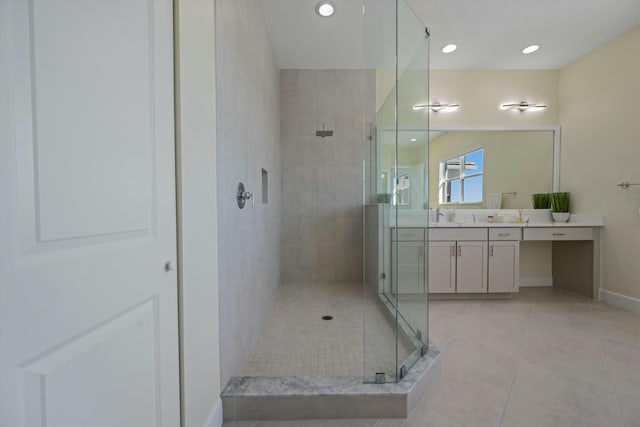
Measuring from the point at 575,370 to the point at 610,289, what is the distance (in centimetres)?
180

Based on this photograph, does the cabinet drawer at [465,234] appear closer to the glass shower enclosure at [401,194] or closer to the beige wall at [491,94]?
the glass shower enclosure at [401,194]

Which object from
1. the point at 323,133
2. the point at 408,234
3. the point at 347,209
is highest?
the point at 323,133

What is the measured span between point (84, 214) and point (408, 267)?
1770 mm

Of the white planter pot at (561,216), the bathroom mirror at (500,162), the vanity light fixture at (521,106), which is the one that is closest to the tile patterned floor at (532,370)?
the white planter pot at (561,216)

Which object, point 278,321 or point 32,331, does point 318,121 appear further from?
point 32,331

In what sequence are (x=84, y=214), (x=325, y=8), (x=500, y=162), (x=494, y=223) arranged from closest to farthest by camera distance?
(x=84, y=214), (x=325, y=8), (x=494, y=223), (x=500, y=162)

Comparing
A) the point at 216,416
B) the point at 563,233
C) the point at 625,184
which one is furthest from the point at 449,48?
the point at 216,416

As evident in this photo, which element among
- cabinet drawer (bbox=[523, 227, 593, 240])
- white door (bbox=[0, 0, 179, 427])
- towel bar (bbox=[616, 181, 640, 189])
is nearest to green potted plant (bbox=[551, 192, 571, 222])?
cabinet drawer (bbox=[523, 227, 593, 240])

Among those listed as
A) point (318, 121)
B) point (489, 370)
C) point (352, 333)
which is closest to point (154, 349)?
point (352, 333)

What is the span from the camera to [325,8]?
230cm

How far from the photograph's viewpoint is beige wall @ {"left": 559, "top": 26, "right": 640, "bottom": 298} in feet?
8.28

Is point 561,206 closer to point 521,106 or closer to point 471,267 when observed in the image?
point 521,106

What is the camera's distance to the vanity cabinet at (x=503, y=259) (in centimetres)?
280

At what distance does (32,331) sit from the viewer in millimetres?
456
